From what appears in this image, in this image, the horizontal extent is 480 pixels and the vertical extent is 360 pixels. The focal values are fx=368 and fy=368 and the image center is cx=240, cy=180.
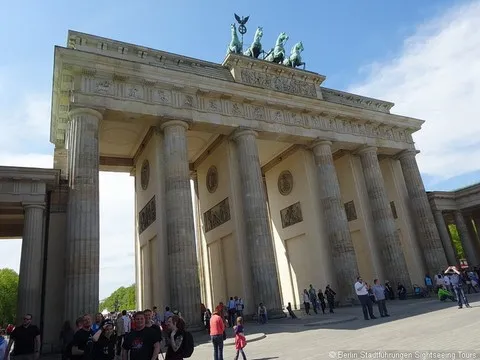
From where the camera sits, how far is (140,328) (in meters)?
4.84

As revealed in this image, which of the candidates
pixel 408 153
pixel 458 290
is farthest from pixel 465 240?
pixel 458 290

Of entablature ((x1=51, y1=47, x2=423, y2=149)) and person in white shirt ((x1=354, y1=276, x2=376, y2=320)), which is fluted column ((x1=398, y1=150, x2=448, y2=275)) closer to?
entablature ((x1=51, y1=47, x2=423, y2=149))

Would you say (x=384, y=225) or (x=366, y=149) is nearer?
(x=384, y=225)

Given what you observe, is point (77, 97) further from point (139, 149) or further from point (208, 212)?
point (208, 212)

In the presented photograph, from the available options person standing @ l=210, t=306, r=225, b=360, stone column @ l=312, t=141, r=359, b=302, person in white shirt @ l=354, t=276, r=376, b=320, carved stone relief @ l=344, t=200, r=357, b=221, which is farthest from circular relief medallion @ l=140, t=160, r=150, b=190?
person standing @ l=210, t=306, r=225, b=360

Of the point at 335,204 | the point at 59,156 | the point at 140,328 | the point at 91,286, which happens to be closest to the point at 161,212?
the point at 91,286

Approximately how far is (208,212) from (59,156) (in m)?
10.5

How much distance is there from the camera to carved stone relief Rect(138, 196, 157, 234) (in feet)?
70.2

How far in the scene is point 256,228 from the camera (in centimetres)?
2042

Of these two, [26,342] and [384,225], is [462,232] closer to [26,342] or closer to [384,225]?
[384,225]

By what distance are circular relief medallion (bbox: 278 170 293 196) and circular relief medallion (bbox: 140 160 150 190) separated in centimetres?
1082

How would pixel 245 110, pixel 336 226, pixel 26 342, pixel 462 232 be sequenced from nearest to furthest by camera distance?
pixel 26 342, pixel 245 110, pixel 336 226, pixel 462 232

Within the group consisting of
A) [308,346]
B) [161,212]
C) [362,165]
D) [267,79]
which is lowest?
[308,346]

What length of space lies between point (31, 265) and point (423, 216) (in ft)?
85.4
